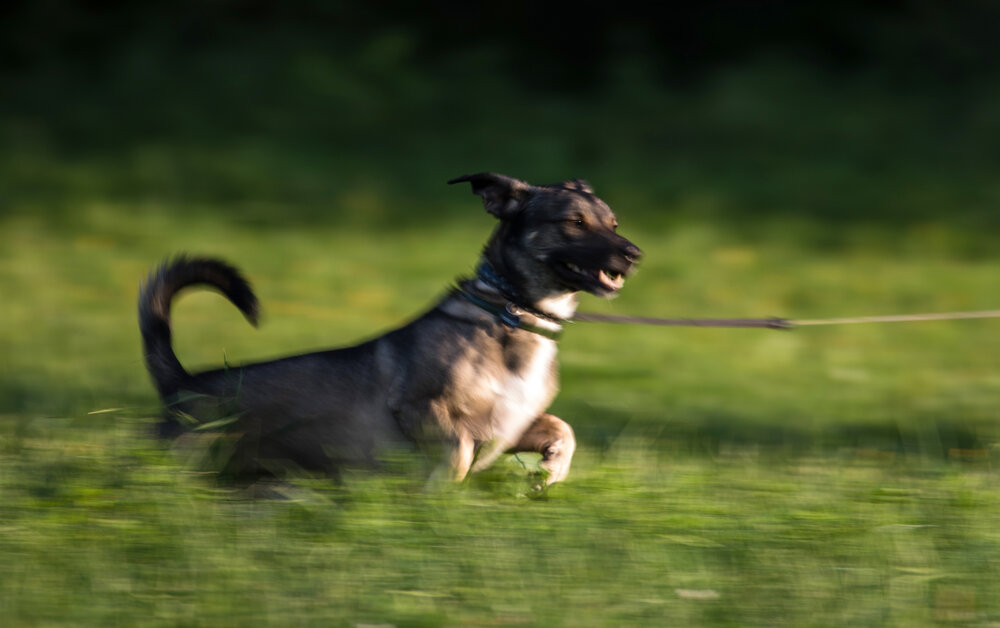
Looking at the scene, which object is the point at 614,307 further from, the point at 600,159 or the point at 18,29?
the point at 18,29

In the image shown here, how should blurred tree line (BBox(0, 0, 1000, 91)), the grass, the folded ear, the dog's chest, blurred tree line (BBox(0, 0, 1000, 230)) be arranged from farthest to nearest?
blurred tree line (BBox(0, 0, 1000, 91))
blurred tree line (BBox(0, 0, 1000, 230))
the folded ear
the dog's chest
the grass

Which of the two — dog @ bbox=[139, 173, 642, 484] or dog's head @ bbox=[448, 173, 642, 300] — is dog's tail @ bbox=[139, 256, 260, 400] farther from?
dog's head @ bbox=[448, 173, 642, 300]

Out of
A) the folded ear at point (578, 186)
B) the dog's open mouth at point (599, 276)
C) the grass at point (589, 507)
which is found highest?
the folded ear at point (578, 186)

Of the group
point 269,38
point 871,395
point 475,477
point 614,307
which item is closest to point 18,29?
point 269,38

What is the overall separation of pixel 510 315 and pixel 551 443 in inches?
20.4

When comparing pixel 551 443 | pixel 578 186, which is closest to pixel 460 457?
pixel 551 443

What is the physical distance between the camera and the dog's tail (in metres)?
5.06

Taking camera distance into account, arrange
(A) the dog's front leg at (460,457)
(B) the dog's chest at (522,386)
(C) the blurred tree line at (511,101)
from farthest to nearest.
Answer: (C) the blurred tree line at (511,101)
(B) the dog's chest at (522,386)
(A) the dog's front leg at (460,457)

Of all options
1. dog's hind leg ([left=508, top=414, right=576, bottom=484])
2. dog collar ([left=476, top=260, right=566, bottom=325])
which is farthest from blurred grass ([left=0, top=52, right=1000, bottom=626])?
dog collar ([left=476, top=260, right=566, bottom=325])

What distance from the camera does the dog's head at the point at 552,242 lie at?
16.2ft

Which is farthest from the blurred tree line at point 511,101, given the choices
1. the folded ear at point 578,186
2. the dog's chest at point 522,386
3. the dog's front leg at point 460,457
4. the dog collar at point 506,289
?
the dog's front leg at point 460,457

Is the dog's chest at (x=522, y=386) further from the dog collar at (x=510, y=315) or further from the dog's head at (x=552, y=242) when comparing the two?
the dog's head at (x=552, y=242)

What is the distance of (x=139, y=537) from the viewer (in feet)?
13.6

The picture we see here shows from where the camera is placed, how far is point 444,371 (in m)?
4.86
